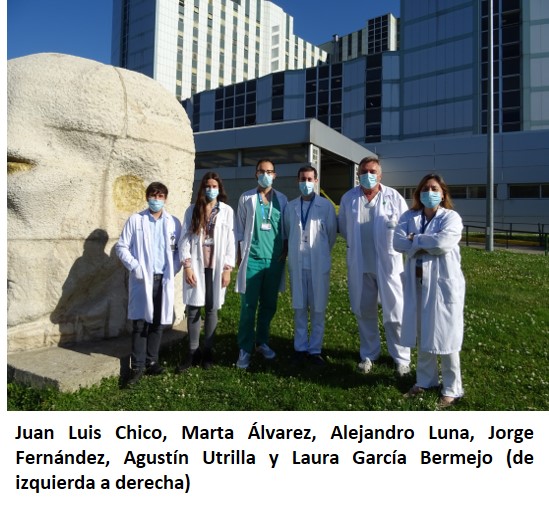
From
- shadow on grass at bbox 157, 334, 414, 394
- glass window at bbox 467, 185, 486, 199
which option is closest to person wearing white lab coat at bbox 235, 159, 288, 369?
shadow on grass at bbox 157, 334, 414, 394

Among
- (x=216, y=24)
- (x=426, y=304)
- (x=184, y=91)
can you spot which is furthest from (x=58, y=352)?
(x=216, y=24)

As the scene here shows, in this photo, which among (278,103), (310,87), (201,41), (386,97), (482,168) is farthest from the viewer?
(201,41)

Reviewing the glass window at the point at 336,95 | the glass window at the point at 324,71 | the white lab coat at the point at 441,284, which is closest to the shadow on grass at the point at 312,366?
the white lab coat at the point at 441,284

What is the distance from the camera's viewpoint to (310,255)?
4602mm

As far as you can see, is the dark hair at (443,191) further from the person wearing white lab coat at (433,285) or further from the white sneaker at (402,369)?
the white sneaker at (402,369)

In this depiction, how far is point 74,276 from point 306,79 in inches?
1677

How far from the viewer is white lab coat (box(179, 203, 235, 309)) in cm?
436

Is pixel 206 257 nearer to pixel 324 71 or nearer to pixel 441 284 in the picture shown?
pixel 441 284

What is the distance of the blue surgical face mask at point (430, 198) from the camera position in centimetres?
375

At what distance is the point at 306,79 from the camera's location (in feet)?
142

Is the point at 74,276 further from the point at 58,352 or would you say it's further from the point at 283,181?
the point at 283,181

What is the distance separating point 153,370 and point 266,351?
3.90 ft

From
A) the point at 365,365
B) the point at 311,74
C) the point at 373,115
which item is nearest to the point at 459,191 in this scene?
the point at 373,115

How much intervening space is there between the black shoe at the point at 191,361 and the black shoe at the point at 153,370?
18 centimetres
